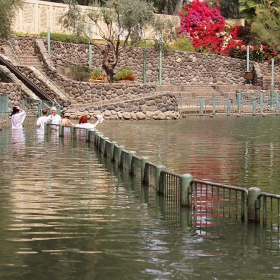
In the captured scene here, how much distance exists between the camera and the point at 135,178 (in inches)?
698

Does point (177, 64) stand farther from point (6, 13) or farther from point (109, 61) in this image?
point (6, 13)

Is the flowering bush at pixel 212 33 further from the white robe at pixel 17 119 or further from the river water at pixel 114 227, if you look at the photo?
the river water at pixel 114 227

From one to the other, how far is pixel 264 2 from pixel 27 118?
2969 cm

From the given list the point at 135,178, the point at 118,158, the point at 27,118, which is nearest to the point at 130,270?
the point at 135,178

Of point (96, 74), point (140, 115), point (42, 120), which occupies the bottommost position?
point (140, 115)

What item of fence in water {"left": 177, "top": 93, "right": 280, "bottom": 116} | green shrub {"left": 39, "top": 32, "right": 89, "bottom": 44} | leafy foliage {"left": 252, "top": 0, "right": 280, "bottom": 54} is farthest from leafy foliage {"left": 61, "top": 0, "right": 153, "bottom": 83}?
leafy foliage {"left": 252, "top": 0, "right": 280, "bottom": 54}

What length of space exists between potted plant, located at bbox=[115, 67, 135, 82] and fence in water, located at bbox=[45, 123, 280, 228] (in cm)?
3320

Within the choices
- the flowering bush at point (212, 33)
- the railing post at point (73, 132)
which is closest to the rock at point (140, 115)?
the flowering bush at point (212, 33)

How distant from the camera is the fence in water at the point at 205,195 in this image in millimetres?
12195

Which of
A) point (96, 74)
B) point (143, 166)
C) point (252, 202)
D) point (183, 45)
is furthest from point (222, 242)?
point (183, 45)

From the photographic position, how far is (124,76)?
177ft

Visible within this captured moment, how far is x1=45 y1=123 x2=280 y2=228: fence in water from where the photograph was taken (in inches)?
480

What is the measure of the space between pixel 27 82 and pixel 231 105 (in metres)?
14.8

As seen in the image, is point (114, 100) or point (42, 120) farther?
point (114, 100)
